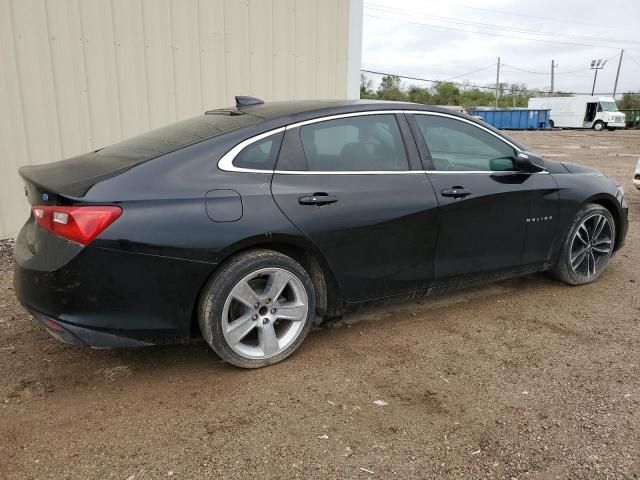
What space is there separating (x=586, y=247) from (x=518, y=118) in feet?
154

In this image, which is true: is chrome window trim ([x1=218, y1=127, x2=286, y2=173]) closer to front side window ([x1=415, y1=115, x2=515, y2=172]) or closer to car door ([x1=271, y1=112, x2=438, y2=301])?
car door ([x1=271, y1=112, x2=438, y2=301])

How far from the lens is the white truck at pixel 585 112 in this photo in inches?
1729

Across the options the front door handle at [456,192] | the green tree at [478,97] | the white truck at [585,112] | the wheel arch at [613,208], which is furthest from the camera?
the green tree at [478,97]

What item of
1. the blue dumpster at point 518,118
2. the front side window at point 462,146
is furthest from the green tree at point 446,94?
the front side window at point 462,146

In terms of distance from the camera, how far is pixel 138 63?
21.5ft

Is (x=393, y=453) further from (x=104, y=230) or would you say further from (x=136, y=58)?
(x=136, y=58)

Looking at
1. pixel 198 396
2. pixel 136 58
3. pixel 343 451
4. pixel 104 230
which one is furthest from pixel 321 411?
pixel 136 58

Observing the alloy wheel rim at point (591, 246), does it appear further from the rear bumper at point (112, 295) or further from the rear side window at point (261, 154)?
the rear bumper at point (112, 295)

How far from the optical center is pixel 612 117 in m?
43.6

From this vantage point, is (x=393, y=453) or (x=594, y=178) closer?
(x=393, y=453)

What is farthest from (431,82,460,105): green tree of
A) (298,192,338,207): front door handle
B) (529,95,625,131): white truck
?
(298,192,338,207): front door handle

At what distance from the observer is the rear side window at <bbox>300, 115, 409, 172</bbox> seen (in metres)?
3.37

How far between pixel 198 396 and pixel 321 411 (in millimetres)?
691

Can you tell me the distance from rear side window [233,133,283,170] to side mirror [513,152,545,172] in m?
1.92
